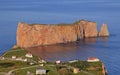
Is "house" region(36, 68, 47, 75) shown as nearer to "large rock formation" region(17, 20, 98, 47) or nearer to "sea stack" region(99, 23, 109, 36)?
"large rock formation" region(17, 20, 98, 47)

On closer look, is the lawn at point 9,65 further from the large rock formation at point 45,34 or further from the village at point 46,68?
the large rock formation at point 45,34

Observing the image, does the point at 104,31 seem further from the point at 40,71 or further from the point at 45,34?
the point at 40,71

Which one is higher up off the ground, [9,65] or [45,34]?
[45,34]

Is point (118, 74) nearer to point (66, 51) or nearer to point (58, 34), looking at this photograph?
point (66, 51)

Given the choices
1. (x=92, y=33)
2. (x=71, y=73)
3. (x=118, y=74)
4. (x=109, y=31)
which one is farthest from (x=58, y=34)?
(x=71, y=73)

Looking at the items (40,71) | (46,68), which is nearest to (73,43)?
(46,68)

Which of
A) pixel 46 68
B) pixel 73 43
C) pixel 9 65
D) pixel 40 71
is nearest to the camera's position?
pixel 40 71

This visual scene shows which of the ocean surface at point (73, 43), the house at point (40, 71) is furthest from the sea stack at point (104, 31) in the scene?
the house at point (40, 71)

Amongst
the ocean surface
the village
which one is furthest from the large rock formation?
the village
